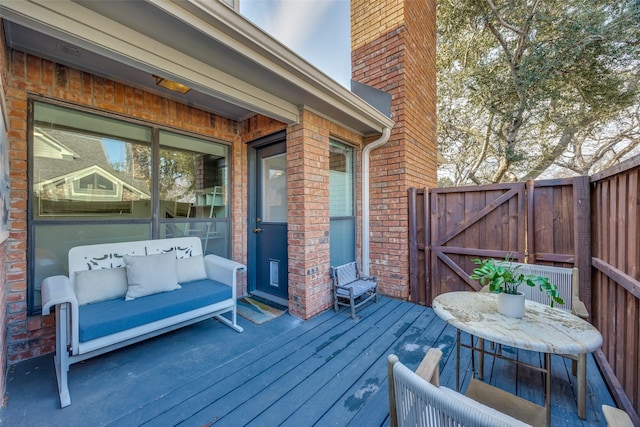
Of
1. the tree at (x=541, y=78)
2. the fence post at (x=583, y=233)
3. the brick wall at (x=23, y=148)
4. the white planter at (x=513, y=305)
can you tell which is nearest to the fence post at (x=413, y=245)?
the fence post at (x=583, y=233)

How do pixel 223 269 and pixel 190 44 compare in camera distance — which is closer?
pixel 190 44

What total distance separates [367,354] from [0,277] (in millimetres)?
2771

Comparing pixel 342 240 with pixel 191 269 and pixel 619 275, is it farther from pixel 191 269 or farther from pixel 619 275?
pixel 619 275

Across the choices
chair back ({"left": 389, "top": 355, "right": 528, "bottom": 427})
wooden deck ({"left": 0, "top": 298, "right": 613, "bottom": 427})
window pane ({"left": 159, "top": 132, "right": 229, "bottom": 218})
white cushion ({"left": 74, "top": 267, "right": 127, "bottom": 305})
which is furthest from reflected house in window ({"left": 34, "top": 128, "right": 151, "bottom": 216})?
chair back ({"left": 389, "top": 355, "right": 528, "bottom": 427})

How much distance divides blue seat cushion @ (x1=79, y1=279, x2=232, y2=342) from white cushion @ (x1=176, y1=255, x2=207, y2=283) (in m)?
0.12

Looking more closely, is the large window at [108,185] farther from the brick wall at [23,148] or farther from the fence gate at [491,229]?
the fence gate at [491,229]

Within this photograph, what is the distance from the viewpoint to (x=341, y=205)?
3.86 metres

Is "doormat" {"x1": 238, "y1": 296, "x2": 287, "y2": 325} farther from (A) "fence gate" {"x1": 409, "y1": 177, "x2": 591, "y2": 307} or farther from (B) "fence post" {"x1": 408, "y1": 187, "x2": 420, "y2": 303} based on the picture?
(A) "fence gate" {"x1": 409, "y1": 177, "x2": 591, "y2": 307}

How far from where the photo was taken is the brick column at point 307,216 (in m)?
3.01

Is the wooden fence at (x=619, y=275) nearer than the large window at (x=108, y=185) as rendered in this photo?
Yes

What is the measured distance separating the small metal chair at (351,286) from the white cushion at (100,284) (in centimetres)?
224

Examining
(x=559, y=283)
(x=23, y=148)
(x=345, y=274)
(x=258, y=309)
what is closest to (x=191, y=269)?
(x=258, y=309)

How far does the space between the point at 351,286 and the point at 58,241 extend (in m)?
3.01

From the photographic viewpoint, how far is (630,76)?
4969mm
